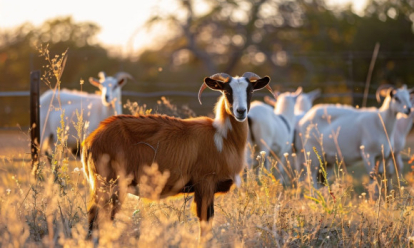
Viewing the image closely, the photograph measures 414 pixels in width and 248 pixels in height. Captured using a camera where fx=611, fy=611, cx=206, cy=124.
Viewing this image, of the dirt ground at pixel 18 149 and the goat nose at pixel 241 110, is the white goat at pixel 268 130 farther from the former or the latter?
the goat nose at pixel 241 110

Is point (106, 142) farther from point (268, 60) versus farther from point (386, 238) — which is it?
point (268, 60)

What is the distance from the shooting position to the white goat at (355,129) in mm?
9984

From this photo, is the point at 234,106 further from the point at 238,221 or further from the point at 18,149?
the point at 18,149

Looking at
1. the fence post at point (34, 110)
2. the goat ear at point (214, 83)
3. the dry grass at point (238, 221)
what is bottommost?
the dry grass at point (238, 221)

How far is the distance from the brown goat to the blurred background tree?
12472 millimetres

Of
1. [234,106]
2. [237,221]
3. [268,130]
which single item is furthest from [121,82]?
[237,221]

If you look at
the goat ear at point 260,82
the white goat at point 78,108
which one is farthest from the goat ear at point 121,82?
the goat ear at point 260,82

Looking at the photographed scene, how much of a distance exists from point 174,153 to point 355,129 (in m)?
5.83

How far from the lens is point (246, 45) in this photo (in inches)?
1291

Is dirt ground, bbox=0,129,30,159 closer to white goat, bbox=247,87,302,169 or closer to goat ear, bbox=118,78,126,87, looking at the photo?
goat ear, bbox=118,78,126,87

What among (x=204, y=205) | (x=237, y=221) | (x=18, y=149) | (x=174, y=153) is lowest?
(x=237, y=221)

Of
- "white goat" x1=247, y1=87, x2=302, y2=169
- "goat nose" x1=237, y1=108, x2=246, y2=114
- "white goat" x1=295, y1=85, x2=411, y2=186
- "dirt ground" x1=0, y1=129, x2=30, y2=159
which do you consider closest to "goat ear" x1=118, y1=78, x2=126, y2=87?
"dirt ground" x1=0, y1=129, x2=30, y2=159

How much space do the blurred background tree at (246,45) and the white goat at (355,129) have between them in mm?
7690

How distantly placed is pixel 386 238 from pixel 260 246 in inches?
41.9
